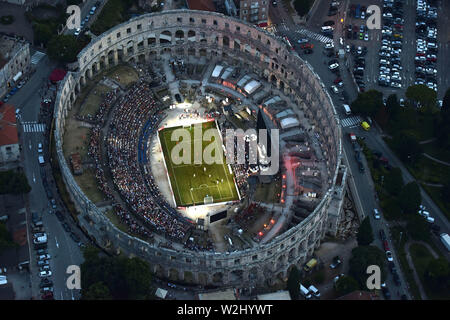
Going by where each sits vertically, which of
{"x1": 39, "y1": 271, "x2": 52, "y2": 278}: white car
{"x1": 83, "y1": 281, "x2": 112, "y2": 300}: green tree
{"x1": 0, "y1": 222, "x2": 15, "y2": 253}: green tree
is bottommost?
{"x1": 83, "y1": 281, "x2": 112, "y2": 300}: green tree

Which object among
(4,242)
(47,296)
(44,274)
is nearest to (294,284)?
(47,296)

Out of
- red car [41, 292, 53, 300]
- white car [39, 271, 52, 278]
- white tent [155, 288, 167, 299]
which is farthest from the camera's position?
white car [39, 271, 52, 278]

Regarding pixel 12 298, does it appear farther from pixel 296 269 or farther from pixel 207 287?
pixel 296 269

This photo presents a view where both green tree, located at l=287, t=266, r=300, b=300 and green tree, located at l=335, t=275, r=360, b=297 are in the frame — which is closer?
green tree, located at l=287, t=266, r=300, b=300

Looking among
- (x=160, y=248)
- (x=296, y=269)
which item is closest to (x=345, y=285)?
(x=296, y=269)

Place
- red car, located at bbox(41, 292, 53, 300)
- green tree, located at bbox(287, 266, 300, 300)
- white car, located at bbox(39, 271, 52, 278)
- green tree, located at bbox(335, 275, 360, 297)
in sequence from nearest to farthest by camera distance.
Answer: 1. red car, located at bbox(41, 292, 53, 300)
2. white car, located at bbox(39, 271, 52, 278)
3. green tree, located at bbox(287, 266, 300, 300)
4. green tree, located at bbox(335, 275, 360, 297)

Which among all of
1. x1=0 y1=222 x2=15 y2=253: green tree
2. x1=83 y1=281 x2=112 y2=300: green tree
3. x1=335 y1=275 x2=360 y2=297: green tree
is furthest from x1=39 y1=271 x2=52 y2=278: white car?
x1=335 y1=275 x2=360 y2=297: green tree

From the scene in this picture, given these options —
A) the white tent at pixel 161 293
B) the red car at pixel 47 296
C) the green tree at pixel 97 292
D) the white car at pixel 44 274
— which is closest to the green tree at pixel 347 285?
the white tent at pixel 161 293

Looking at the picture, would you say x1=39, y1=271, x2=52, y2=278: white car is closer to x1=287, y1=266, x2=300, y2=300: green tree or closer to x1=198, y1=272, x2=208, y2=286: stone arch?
x1=198, y1=272, x2=208, y2=286: stone arch
